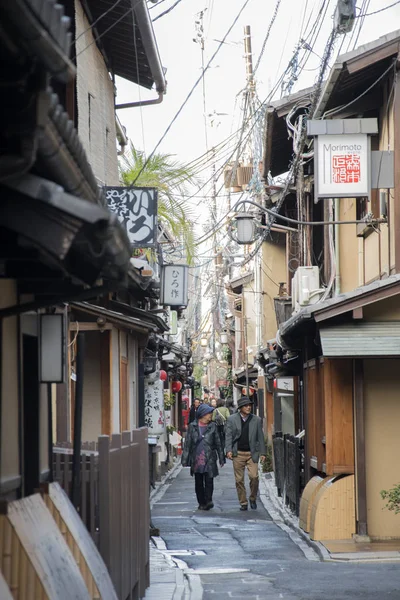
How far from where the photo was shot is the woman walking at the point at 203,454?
2134 cm

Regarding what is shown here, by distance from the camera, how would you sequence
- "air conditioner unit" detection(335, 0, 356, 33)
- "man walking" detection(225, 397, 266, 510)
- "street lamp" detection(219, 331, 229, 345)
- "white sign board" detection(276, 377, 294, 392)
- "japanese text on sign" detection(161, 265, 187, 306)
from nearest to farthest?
"air conditioner unit" detection(335, 0, 356, 33), "man walking" detection(225, 397, 266, 510), "japanese text on sign" detection(161, 265, 187, 306), "white sign board" detection(276, 377, 294, 392), "street lamp" detection(219, 331, 229, 345)

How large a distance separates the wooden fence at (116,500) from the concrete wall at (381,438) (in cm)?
546

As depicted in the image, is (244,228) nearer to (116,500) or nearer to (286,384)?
(286,384)

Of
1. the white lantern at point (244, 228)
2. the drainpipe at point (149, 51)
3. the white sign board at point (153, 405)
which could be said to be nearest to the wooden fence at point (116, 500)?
the drainpipe at point (149, 51)

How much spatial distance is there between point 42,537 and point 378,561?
319 inches

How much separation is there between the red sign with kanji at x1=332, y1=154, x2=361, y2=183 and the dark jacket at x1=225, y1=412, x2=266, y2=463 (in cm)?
707

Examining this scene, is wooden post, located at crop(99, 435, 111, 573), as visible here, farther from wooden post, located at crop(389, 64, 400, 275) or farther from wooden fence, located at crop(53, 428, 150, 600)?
wooden post, located at crop(389, 64, 400, 275)

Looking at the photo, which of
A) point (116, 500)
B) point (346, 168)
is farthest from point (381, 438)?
point (116, 500)

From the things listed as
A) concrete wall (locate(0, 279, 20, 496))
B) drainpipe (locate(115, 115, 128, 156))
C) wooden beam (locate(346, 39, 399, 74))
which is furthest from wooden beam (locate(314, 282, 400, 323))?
drainpipe (locate(115, 115, 128, 156))

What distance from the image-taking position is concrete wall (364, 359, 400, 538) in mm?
15742

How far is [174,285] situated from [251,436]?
4.18 meters

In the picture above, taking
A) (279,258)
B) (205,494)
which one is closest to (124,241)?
(205,494)

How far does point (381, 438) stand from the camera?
15891 mm

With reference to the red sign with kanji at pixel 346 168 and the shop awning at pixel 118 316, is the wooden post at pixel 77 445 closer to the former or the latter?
the shop awning at pixel 118 316
